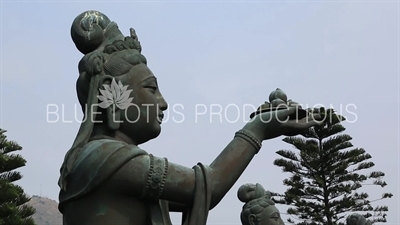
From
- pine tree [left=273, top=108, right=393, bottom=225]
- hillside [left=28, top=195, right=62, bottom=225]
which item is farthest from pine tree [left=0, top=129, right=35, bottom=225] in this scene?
hillside [left=28, top=195, right=62, bottom=225]

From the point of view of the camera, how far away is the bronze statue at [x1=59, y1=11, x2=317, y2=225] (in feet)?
9.75

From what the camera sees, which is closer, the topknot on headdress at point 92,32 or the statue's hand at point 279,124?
the statue's hand at point 279,124

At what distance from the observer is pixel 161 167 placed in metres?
3.02

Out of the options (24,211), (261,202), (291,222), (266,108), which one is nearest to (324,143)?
(291,222)

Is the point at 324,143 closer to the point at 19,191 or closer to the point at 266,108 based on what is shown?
the point at 19,191

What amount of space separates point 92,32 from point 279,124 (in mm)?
1334

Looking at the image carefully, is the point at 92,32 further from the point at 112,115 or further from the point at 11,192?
the point at 11,192

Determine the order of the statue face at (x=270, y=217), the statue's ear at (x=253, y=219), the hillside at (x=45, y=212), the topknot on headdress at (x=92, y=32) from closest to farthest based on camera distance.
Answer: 1. the topknot on headdress at (x=92, y=32)
2. the statue face at (x=270, y=217)
3. the statue's ear at (x=253, y=219)
4. the hillside at (x=45, y=212)

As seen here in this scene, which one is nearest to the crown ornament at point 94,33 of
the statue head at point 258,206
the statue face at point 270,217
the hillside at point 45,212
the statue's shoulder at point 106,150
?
the statue's shoulder at point 106,150

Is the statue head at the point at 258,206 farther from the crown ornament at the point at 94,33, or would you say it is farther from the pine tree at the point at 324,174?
the pine tree at the point at 324,174

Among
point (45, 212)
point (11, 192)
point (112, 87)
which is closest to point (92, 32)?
point (112, 87)

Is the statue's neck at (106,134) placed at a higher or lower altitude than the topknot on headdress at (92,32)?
lower

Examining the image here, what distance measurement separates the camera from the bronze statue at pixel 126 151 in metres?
2.97

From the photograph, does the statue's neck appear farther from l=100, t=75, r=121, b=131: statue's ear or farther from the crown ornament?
the crown ornament
